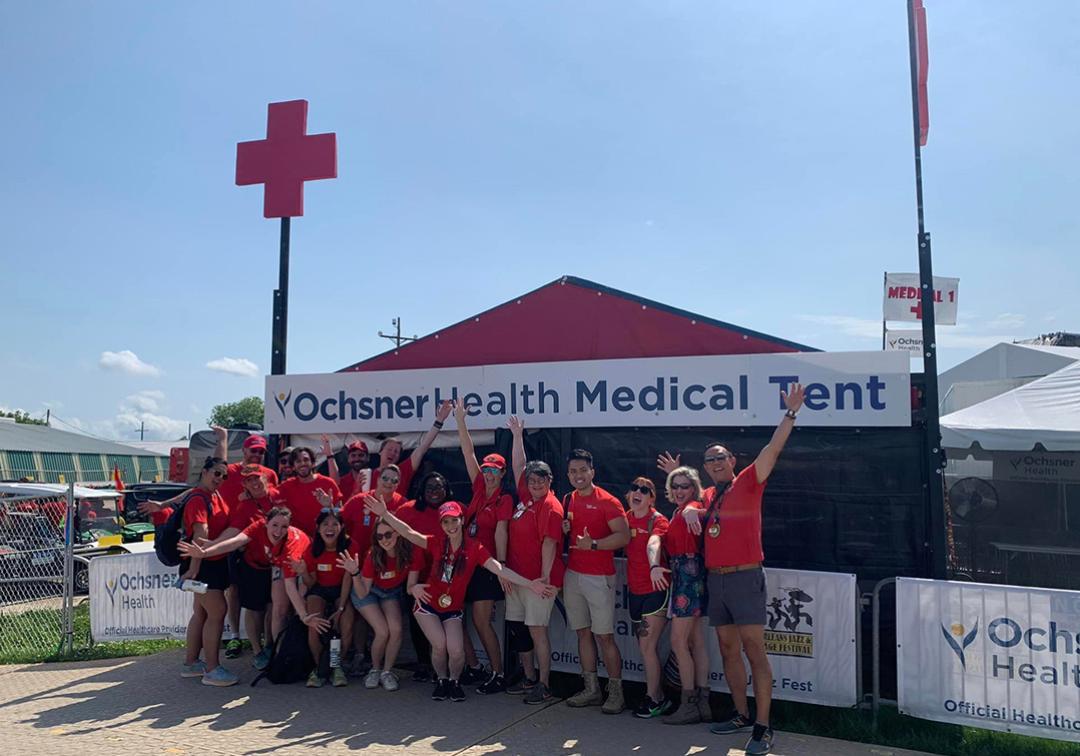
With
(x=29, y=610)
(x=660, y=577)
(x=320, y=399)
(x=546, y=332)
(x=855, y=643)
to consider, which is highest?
(x=546, y=332)

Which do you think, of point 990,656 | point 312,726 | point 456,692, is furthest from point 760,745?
point 312,726

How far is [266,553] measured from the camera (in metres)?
6.76

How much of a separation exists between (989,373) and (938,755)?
740 inches

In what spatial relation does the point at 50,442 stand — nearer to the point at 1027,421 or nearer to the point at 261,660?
the point at 261,660

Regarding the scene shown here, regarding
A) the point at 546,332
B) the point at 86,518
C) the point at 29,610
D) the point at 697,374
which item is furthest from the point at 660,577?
the point at 86,518

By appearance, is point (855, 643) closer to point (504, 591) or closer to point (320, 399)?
point (504, 591)

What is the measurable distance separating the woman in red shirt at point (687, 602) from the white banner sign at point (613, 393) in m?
1.18

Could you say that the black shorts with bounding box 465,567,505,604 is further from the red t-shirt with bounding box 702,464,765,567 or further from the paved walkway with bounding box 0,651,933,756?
the red t-shirt with bounding box 702,464,765,567

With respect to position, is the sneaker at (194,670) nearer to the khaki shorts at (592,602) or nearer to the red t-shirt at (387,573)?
the red t-shirt at (387,573)

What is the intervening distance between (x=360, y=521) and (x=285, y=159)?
4270 millimetres

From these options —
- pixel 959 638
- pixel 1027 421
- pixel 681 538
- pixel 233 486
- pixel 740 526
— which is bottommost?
pixel 959 638

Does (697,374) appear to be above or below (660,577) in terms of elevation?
above

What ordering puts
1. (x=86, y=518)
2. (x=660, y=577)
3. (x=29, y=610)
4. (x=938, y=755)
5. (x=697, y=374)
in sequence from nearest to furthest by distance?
(x=938, y=755)
(x=660, y=577)
(x=697, y=374)
(x=29, y=610)
(x=86, y=518)

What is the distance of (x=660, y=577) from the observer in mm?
5453
